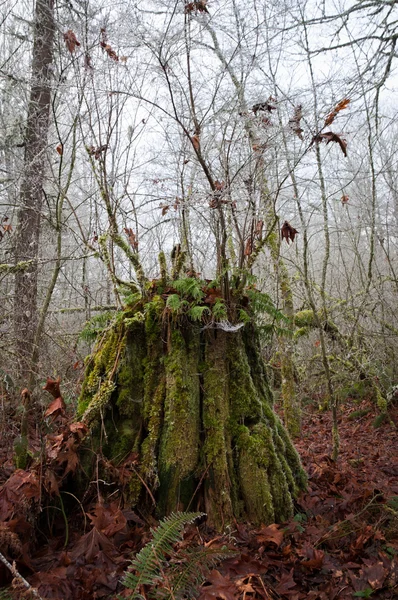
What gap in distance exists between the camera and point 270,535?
2756 mm

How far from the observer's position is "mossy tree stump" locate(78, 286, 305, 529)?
9.98 ft

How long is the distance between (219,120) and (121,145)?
125cm

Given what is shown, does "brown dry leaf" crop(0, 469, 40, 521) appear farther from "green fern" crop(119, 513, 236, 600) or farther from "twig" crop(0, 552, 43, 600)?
"green fern" crop(119, 513, 236, 600)

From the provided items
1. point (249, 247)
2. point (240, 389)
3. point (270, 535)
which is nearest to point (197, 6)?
point (249, 247)

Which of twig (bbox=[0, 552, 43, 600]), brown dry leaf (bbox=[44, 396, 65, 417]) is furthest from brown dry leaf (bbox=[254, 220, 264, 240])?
twig (bbox=[0, 552, 43, 600])

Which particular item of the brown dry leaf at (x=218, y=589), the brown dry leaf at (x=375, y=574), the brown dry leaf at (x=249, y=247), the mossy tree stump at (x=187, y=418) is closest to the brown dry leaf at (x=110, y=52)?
the brown dry leaf at (x=249, y=247)

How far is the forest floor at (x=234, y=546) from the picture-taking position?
2246 millimetres

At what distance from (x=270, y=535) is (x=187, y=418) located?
3.32 feet

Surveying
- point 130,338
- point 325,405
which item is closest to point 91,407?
point 130,338

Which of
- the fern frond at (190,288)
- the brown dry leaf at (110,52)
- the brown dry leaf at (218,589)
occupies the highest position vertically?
the brown dry leaf at (110,52)

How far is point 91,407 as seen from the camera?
3.16 metres

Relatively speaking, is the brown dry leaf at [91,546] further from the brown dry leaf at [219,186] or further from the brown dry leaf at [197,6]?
the brown dry leaf at [197,6]

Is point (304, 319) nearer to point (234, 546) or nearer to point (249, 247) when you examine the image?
point (249, 247)

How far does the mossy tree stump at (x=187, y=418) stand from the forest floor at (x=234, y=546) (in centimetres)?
24
